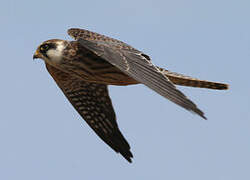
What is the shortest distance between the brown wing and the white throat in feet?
3.97

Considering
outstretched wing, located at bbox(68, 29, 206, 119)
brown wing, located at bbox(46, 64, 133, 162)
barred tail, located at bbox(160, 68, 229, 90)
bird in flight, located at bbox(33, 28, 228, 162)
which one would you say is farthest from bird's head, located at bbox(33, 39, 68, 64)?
barred tail, located at bbox(160, 68, 229, 90)

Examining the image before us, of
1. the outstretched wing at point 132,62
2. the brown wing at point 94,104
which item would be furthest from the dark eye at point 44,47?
the brown wing at point 94,104

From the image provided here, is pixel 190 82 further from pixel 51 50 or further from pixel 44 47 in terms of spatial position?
pixel 44 47

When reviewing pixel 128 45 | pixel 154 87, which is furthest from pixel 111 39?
pixel 154 87

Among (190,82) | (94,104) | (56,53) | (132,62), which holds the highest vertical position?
(56,53)

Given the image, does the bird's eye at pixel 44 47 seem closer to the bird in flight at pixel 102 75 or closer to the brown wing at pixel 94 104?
the bird in flight at pixel 102 75

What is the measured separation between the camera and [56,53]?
407 inches

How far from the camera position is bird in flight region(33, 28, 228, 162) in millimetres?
8422

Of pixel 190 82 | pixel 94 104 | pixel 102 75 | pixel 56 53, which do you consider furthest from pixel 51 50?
pixel 190 82

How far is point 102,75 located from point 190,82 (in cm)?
161

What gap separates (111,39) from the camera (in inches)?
420

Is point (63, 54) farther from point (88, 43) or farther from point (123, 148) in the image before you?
point (123, 148)

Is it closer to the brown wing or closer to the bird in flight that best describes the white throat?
the bird in flight

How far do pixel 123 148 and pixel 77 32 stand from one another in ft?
7.94
